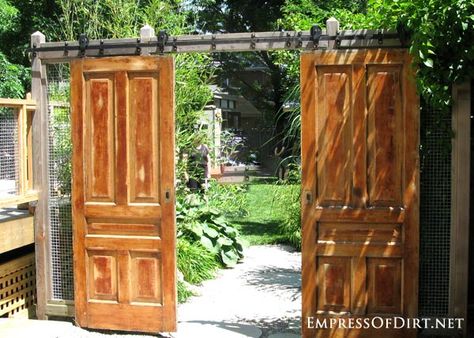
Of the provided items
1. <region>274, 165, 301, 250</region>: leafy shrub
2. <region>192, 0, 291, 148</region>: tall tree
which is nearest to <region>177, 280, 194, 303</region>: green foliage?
<region>274, 165, 301, 250</region>: leafy shrub

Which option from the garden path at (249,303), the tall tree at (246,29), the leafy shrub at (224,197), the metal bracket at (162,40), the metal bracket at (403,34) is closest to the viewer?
the metal bracket at (403,34)

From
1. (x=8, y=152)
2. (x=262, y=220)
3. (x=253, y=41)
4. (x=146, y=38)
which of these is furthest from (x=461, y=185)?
(x=262, y=220)

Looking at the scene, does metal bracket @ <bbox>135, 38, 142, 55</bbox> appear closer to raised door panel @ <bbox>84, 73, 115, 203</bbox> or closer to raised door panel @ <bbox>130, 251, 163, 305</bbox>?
raised door panel @ <bbox>84, 73, 115, 203</bbox>

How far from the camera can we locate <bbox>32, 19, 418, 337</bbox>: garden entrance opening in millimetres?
4699

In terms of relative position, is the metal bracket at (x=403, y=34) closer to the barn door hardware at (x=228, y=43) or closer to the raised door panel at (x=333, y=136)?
the barn door hardware at (x=228, y=43)

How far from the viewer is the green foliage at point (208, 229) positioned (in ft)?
24.8

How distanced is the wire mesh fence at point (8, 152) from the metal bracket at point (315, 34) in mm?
2584

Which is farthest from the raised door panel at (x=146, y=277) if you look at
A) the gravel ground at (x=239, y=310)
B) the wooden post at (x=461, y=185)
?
the wooden post at (x=461, y=185)

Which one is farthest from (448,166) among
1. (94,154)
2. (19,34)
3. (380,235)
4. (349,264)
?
(19,34)

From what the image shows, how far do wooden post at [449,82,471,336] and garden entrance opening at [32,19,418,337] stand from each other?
305 millimetres

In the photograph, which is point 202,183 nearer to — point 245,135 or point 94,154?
point 94,154

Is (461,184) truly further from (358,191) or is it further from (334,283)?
(334,283)

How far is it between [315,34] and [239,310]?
9.10 feet

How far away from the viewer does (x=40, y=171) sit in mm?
5414
